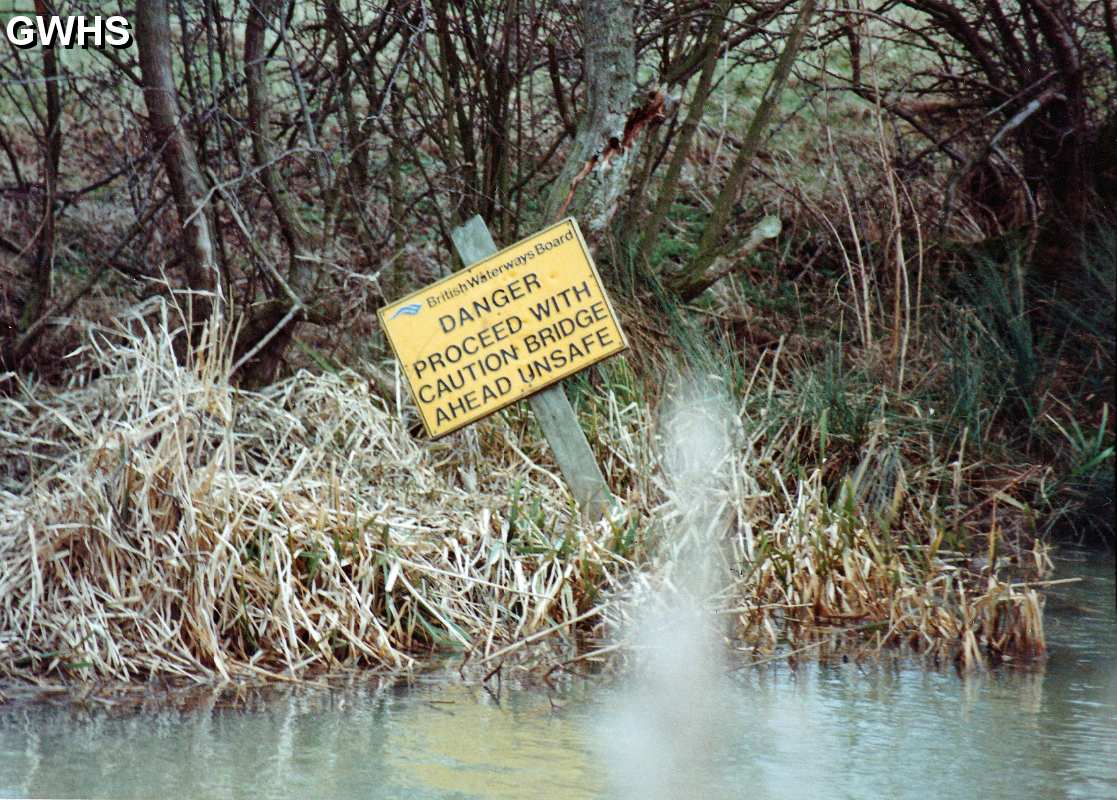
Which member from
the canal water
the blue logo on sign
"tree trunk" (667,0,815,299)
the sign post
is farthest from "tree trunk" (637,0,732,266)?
the canal water

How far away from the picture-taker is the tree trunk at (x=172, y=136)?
5.77m

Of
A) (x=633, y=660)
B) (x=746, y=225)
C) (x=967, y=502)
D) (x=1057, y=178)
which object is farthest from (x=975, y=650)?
(x=746, y=225)

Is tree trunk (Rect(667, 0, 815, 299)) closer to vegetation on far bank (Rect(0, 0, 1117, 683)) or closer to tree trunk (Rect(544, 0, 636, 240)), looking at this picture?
vegetation on far bank (Rect(0, 0, 1117, 683))

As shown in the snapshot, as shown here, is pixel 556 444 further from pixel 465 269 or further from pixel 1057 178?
pixel 1057 178

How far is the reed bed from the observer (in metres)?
4.25

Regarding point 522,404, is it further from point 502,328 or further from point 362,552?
point 362,552

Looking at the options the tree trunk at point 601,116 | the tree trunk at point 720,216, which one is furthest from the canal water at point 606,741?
the tree trunk at point 720,216

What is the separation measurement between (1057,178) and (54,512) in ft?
17.6

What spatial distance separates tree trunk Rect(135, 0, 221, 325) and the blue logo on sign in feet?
3.74

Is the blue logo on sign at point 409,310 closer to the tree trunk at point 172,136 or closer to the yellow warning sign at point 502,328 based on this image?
the yellow warning sign at point 502,328

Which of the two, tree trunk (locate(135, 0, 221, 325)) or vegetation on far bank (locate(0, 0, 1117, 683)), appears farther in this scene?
tree trunk (locate(135, 0, 221, 325))

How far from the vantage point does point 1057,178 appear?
735 cm

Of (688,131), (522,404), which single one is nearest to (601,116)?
(688,131)

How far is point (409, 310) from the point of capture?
491 cm
